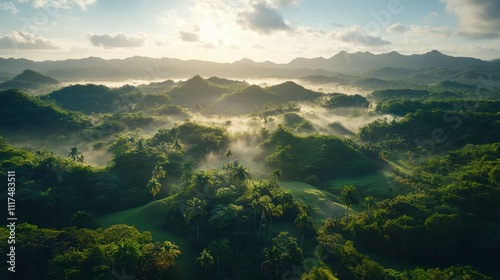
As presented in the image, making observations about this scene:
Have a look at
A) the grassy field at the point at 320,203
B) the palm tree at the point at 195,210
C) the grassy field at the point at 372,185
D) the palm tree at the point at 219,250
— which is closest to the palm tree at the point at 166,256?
the palm tree at the point at 219,250

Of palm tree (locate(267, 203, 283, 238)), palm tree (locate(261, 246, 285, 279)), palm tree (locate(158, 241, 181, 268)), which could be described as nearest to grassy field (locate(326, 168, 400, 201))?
palm tree (locate(267, 203, 283, 238))

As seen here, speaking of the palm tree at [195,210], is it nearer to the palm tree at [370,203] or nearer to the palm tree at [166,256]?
the palm tree at [166,256]

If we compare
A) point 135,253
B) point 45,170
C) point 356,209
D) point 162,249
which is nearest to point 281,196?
point 356,209

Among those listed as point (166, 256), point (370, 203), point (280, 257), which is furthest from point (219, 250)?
point (370, 203)

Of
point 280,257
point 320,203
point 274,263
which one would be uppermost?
point 280,257

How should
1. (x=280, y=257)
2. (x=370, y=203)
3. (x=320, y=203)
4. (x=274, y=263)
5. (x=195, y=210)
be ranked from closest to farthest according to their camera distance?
(x=274, y=263)
(x=280, y=257)
(x=195, y=210)
(x=370, y=203)
(x=320, y=203)

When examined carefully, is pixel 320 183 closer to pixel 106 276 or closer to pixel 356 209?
pixel 356 209

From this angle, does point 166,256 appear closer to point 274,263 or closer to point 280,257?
point 274,263

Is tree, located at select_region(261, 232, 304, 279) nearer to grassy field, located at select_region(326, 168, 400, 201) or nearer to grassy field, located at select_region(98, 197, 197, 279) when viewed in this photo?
grassy field, located at select_region(98, 197, 197, 279)
